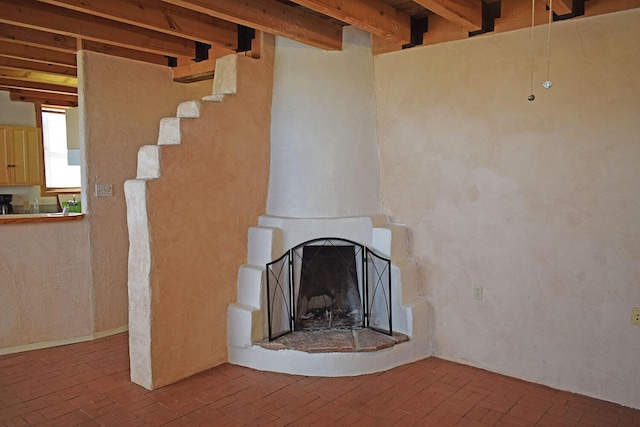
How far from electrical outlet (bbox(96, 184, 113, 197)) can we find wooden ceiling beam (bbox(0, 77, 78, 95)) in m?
2.39

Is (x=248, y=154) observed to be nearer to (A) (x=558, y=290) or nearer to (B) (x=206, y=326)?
(B) (x=206, y=326)

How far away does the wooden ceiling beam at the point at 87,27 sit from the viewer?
3.17m

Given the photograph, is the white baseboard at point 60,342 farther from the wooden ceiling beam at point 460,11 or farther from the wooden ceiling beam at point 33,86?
the wooden ceiling beam at point 460,11

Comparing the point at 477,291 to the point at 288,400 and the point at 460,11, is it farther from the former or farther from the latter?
the point at 460,11

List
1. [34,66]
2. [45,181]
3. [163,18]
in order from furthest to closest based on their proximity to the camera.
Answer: [45,181], [34,66], [163,18]

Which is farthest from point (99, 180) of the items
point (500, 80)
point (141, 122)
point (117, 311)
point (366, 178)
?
point (500, 80)

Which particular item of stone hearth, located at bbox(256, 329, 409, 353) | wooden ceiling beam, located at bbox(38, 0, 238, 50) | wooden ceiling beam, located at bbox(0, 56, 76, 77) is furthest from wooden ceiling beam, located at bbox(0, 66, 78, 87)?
stone hearth, located at bbox(256, 329, 409, 353)

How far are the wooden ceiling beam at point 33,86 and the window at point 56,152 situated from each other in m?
0.97

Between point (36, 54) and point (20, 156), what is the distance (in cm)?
206

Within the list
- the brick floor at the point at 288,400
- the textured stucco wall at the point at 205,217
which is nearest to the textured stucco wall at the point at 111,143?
the brick floor at the point at 288,400

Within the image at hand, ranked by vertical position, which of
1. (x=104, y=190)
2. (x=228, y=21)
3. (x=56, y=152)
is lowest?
(x=104, y=190)

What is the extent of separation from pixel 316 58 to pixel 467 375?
101 inches

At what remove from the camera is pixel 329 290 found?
3.81 metres

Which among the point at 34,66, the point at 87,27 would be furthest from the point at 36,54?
the point at 87,27
